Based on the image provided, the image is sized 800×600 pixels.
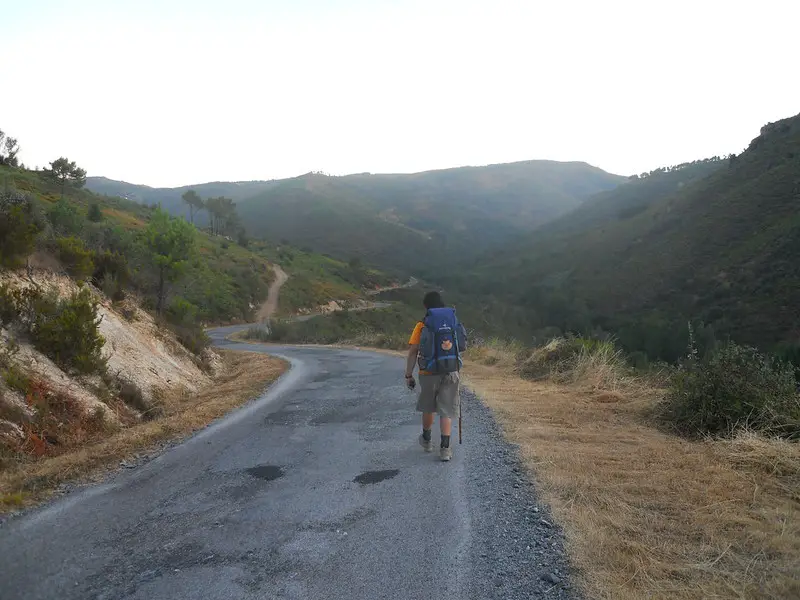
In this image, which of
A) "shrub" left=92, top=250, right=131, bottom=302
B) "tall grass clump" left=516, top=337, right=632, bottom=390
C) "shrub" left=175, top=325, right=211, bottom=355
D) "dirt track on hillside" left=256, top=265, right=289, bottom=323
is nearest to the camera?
"tall grass clump" left=516, top=337, right=632, bottom=390

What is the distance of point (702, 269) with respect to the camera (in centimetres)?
4466

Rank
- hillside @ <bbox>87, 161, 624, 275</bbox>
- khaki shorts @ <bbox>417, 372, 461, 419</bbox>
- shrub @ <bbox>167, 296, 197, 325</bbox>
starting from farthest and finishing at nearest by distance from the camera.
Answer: hillside @ <bbox>87, 161, 624, 275</bbox>, shrub @ <bbox>167, 296, 197, 325</bbox>, khaki shorts @ <bbox>417, 372, 461, 419</bbox>

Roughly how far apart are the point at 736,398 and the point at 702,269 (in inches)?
1708

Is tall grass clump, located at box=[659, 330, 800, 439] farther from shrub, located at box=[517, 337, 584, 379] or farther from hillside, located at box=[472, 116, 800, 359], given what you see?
hillside, located at box=[472, 116, 800, 359]

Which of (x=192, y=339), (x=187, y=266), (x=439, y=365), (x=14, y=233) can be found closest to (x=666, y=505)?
(x=439, y=365)

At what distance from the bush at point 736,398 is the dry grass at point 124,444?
260 inches

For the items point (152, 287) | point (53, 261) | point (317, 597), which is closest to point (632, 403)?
point (317, 597)

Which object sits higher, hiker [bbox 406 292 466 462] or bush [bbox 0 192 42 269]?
bush [bbox 0 192 42 269]

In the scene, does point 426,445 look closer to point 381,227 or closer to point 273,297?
point 273,297

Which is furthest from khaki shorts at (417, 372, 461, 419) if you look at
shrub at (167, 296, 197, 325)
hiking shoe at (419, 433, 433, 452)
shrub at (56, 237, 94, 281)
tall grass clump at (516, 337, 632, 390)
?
shrub at (167, 296, 197, 325)

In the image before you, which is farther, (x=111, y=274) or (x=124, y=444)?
(x=111, y=274)

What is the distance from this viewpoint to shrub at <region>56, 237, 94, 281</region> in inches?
440

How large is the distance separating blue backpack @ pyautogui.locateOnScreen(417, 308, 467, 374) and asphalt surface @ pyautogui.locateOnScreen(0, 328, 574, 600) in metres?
1.01

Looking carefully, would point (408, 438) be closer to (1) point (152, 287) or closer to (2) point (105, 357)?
(2) point (105, 357)
